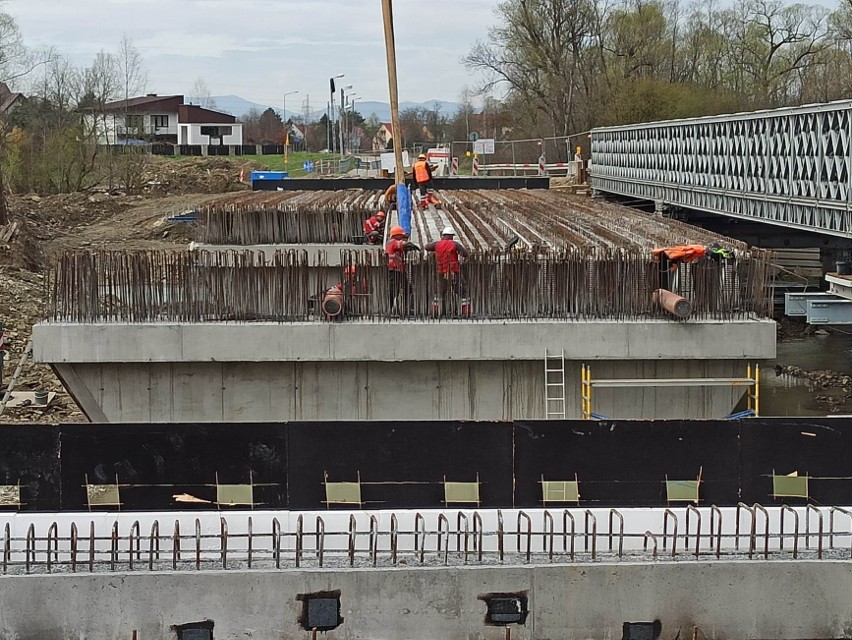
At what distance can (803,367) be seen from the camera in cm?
3062

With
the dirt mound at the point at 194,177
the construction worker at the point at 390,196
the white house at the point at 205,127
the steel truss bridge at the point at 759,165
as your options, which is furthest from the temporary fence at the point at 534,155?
the white house at the point at 205,127

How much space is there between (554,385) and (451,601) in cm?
549

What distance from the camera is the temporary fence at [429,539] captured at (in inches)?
436

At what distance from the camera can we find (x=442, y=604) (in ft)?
35.8

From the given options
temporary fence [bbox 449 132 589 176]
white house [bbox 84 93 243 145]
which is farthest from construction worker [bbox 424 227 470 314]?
white house [bbox 84 93 243 145]

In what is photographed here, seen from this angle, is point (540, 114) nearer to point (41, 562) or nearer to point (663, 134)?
point (663, 134)

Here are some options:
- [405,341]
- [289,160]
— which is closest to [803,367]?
[405,341]

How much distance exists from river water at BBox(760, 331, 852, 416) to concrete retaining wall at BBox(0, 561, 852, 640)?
51.2ft

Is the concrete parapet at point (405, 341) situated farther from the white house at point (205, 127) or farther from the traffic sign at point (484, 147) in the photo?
the white house at point (205, 127)

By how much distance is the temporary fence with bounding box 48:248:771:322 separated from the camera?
16156 mm

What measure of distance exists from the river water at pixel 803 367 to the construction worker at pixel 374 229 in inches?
372

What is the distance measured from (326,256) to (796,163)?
30.5 feet

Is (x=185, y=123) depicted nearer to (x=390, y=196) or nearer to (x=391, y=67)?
(x=390, y=196)

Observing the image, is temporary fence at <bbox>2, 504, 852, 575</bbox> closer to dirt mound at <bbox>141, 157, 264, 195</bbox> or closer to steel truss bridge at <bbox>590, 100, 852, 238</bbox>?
steel truss bridge at <bbox>590, 100, 852, 238</bbox>
